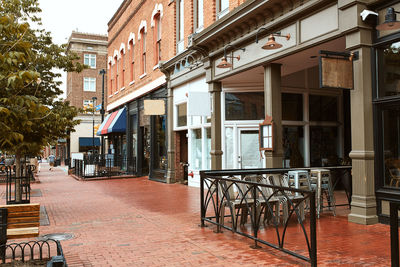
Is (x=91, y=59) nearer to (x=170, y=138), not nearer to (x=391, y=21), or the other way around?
(x=170, y=138)

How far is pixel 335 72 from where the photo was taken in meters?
7.20

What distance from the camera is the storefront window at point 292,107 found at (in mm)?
12883

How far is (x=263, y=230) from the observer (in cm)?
701

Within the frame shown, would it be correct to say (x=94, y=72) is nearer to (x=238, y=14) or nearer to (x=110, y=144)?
(x=110, y=144)

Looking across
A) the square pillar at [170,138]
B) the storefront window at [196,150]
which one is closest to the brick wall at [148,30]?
the square pillar at [170,138]

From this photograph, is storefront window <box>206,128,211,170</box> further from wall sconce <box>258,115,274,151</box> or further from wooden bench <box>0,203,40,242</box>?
wooden bench <box>0,203,40,242</box>

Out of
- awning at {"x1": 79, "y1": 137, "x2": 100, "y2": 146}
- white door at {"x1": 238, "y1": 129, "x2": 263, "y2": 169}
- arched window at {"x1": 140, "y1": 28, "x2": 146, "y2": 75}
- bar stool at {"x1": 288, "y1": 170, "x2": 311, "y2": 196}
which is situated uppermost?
arched window at {"x1": 140, "y1": 28, "x2": 146, "y2": 75}

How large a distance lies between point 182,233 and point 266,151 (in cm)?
417

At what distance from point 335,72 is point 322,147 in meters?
6.56

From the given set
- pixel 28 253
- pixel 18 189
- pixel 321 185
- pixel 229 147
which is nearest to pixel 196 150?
pixel 229 147

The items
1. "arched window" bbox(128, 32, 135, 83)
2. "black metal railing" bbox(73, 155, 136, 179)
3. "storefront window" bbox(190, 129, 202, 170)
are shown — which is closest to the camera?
"storefront window" bbox(190, 129, 202, 170)

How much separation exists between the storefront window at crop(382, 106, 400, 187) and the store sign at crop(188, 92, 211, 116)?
272 inches

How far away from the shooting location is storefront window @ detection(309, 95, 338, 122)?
524 inches

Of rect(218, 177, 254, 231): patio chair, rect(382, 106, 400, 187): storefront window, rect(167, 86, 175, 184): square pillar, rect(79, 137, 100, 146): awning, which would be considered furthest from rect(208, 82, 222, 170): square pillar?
rect(79, 137, 100, 146): awning
